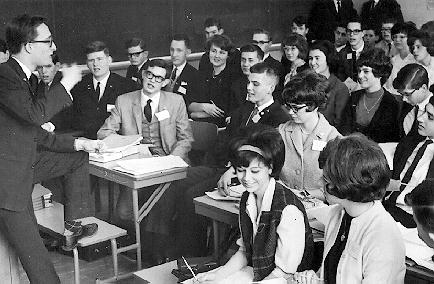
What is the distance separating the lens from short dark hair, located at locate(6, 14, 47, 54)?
118 inches

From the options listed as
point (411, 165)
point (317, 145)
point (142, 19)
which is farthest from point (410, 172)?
point (142, 19)

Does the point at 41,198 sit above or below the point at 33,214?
below

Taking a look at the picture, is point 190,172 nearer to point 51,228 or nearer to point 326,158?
point 51,228

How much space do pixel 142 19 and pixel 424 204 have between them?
5539 mm

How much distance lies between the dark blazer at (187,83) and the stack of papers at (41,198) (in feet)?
6.47

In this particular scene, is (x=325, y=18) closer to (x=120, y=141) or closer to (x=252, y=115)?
(x=252, y=115)

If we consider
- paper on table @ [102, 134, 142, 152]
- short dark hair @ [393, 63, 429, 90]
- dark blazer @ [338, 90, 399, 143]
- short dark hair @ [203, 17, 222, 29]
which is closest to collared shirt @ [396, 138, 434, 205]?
short dark hair @ [393, 63, 429, 90]

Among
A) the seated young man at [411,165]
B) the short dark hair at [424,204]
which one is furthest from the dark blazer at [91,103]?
the short dark hair at [424,204]

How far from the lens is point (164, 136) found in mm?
4586

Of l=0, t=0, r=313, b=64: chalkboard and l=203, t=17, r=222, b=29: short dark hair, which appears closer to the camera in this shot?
l=0, t=0, r=313, b=64: chalkboard

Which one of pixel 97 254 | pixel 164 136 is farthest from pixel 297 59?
pixel 97 254

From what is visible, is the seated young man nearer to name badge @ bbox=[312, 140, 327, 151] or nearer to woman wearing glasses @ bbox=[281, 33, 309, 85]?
name badge @ bbox=[312, 140, 327, 151]

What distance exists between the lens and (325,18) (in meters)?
9.01

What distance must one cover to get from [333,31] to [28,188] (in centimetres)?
670
